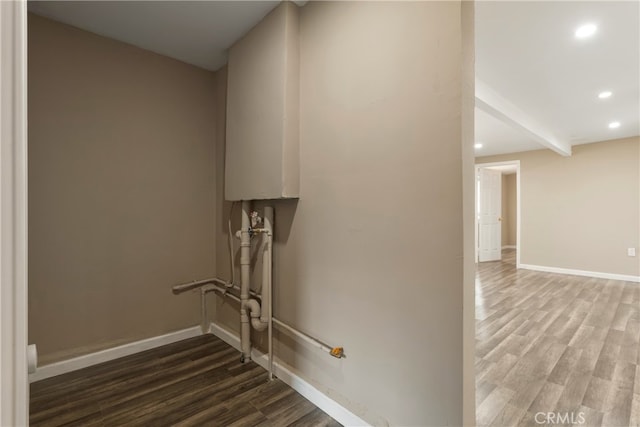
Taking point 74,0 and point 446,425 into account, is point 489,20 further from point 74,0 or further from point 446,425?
point 74,0

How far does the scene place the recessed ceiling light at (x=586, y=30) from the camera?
210 centimetres

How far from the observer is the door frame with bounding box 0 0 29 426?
375mm

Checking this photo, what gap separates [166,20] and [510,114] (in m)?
3.73

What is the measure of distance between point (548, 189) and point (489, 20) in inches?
209

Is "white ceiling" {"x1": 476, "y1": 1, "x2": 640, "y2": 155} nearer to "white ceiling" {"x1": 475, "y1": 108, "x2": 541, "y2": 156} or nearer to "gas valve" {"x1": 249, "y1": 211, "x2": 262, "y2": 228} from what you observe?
"white ceiling" {"x1": 475, "y1": 108, "x2": 541, "y2": 156}

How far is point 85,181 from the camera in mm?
2223

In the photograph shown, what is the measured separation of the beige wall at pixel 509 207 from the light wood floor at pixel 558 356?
16.8 ft

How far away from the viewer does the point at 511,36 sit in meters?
2.20

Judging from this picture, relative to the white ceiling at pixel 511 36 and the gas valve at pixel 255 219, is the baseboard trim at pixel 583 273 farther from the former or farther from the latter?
the gas valve at pixel 255 219

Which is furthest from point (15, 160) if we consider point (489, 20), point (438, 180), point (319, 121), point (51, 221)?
point (489, 20)

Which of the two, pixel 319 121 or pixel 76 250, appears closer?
pixel 319 121

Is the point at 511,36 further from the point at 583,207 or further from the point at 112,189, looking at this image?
the point at 583,207

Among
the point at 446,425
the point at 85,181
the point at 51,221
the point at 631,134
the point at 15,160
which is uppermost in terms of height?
the point at 631,134

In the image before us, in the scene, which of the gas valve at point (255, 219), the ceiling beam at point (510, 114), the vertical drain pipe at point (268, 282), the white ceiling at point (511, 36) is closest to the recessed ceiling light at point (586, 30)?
the white ceiling at point (511, 36)
